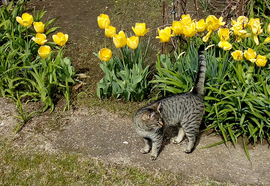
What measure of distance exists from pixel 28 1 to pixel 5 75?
2.81m

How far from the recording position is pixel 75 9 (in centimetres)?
598

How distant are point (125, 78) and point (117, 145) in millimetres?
883

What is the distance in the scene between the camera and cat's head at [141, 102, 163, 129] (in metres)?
2.88

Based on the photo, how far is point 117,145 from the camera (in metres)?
3.52

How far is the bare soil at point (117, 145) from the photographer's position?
3184 millimetres

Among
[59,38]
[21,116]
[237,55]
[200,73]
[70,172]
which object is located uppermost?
[59,38]

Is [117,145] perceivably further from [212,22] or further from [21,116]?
[212,22]

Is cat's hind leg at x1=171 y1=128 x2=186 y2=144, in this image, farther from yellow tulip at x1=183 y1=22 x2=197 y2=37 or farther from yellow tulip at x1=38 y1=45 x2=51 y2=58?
yellow tulip at x1=38 y1=45 x2=51 y2=58

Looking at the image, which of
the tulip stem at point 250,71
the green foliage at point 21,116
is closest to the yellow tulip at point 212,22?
the tulip stem at point 250,71

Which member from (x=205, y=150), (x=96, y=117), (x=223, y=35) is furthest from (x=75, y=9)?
(x=205, y=150)

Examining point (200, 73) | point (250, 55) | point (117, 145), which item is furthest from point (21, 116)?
point (250, 55)

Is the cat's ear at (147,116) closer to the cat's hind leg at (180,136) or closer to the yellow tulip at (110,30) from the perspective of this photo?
the cat's hind leg at (180,136)

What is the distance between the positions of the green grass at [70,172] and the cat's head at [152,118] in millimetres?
583

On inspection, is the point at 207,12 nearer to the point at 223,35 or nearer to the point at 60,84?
the point at 223,35
